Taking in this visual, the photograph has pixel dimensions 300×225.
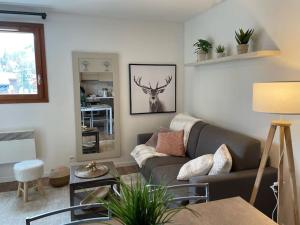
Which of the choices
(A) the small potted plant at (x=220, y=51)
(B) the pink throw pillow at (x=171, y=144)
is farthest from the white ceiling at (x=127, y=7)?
(B) the pink throw pillow at (x=171, y=144)

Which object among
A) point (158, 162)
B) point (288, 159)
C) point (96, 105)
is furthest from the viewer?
point (96, 105)

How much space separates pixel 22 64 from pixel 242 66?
3059mm

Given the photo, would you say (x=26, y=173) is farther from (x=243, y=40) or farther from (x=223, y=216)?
(x=243, y=40)

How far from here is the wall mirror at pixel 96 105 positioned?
383 cm

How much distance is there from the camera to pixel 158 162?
3.07 meters

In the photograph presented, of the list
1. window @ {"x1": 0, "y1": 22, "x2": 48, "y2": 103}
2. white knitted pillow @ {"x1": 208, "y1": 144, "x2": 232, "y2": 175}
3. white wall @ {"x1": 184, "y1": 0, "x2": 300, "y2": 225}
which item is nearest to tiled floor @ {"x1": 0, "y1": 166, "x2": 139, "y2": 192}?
window @ {"x1": 0, "y1": 22, "x2": 48, "y2": 103}

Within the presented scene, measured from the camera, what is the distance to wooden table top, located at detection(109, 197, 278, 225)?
4.08 feet

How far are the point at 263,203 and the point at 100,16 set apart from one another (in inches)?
133

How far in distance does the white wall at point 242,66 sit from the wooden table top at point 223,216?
1.22 meters

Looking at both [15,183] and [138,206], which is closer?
[138,206]

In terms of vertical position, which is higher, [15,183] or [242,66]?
[242,66]

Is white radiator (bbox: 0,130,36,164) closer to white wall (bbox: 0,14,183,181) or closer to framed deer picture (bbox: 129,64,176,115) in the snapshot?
white wall (bbox: 0,14,183,181)

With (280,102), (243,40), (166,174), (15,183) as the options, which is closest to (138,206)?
(280,102)

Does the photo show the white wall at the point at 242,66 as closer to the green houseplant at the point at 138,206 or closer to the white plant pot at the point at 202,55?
the white plant pot at the point at 202,55
